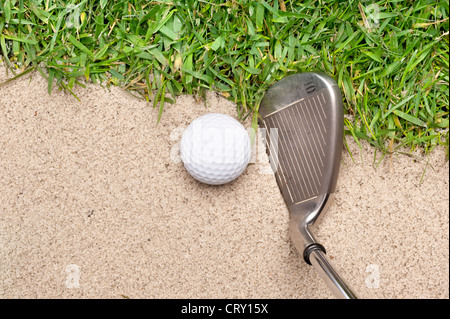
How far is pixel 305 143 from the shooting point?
1.12 metres

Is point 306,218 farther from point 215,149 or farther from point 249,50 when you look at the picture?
point 249,50

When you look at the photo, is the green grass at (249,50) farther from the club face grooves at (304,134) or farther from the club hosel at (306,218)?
the club hosel at (306,218)

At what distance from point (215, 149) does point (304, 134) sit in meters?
0.25

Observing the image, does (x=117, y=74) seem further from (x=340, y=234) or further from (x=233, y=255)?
(x=340, y=234)

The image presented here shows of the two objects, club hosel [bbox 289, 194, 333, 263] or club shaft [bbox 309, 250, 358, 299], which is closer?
club shaft [bbox 309, 250, 358, 299]

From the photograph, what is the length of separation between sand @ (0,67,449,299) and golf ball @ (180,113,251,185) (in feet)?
0.23

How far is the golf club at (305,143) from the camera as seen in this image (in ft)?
3.60

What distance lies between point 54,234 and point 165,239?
1.02 ft

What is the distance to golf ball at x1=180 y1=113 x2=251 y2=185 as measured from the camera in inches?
42.0

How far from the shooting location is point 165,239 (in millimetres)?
1156

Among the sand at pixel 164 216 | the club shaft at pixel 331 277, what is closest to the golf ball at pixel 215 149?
the sand at pixel 164 216

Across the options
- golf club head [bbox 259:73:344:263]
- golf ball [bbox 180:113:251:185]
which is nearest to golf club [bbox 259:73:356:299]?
golf club head [bbox 259:73:344:263]

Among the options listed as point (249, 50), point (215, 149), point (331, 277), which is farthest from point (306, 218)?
point (249, 50)

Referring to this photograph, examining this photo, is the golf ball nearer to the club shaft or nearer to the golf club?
the golf club
